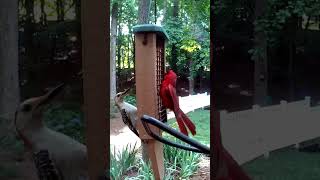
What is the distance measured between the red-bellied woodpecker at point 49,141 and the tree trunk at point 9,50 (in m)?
0.04

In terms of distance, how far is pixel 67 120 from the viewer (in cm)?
124

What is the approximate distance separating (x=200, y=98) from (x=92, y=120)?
8494mm

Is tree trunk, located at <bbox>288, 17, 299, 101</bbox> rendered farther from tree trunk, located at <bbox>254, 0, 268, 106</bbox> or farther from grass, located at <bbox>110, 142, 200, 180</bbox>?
grass, located at <bbox>110, 142, 200, 180</bbox>

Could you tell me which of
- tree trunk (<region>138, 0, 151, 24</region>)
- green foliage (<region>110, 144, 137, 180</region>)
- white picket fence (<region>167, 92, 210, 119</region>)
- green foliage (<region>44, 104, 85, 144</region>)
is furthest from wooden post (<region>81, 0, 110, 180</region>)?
white picket fence (<region>167, 92, 210, 119</region>)

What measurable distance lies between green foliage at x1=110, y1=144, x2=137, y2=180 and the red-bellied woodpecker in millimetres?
3085

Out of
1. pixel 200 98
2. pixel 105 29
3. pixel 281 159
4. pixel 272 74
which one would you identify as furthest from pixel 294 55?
pixel 200 98

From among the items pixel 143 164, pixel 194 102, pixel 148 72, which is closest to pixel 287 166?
pixel 148 72

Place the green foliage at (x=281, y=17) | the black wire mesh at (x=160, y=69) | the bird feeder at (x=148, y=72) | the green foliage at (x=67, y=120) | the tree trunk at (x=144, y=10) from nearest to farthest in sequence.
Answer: the green foliage at (x=281, y=17), the green foliage at (x=67, y=120), the bird feeder at (x=148, y=72), the black wire mesh at (x=160, y=69), the tree trunk at (x=144, y=10)

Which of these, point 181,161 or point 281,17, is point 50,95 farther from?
point 181,161

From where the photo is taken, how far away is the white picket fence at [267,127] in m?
1.15

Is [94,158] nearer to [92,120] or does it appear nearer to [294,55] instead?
[92,120]

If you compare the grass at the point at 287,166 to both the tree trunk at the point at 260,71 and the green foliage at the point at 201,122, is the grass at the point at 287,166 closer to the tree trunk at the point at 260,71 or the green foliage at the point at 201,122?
the tree trunk at the point at 260,71

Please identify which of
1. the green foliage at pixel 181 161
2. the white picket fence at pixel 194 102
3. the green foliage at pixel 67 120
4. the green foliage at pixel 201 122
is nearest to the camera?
the green foliage at pixel 67 120

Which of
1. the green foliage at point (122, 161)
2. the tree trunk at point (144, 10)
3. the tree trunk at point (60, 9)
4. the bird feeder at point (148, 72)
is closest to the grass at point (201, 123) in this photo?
the green foliage at point (122, 161)
